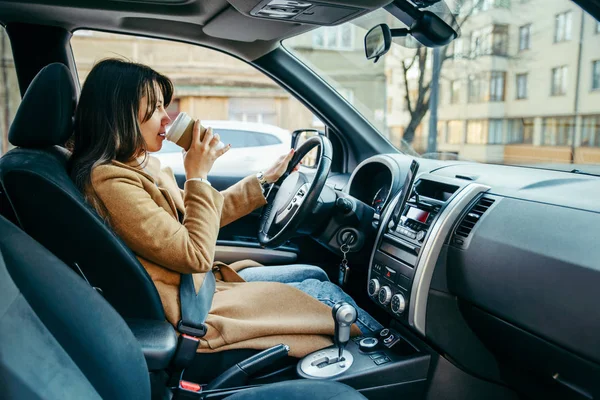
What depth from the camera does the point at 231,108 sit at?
7.79 m

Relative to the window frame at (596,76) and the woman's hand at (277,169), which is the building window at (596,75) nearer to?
the window frame at (596,76)

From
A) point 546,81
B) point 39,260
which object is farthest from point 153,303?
point 546,81

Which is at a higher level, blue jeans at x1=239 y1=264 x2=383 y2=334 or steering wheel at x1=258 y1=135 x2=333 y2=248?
steering wheel at x1=258 y1=135 x2=333 y2=248

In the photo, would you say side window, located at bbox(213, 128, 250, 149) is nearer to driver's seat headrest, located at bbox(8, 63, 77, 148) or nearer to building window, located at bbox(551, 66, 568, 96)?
building window, located at bbox(551, 66, 568, 96)

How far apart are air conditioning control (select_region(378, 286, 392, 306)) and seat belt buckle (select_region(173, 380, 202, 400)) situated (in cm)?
66

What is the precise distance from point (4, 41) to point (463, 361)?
2086mm

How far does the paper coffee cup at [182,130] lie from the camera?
1536mm

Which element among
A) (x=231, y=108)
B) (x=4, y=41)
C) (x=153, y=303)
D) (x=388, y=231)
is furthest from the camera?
(x=231, y=108)

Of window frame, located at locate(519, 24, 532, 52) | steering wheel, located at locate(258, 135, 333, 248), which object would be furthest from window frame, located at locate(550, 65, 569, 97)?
steering wheel, located at locate(258, 135, 333, 248)

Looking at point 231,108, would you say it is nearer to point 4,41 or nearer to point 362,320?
point 4,41

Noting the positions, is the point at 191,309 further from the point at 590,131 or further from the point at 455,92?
the point at 455,92

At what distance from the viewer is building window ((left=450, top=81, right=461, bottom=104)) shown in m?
5.75

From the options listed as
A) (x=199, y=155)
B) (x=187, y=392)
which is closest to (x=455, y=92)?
(x=199, y=155)

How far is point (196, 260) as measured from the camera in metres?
1.49
